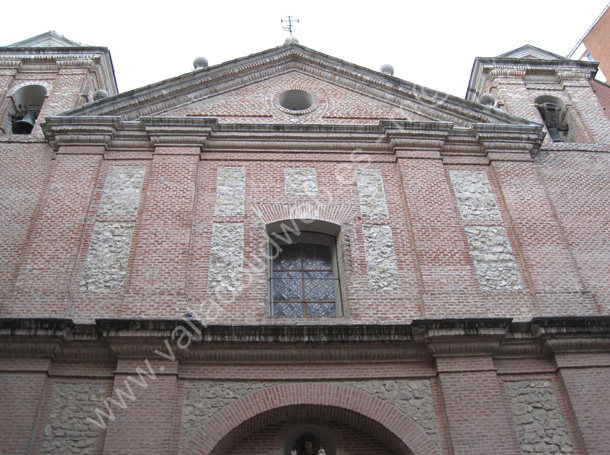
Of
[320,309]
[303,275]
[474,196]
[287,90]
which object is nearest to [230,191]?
[303,275]

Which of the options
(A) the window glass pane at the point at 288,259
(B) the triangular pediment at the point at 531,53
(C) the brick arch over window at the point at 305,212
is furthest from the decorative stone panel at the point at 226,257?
(B) the triangular pediment at the point at 531,53

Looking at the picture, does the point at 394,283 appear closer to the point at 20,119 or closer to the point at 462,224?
the point at 462,224

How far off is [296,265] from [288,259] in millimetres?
190

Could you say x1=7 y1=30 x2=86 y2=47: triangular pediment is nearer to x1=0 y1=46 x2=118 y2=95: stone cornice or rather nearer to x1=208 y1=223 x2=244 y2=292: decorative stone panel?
x1=0 y1=46 x2=118 y2=95: stone cornice

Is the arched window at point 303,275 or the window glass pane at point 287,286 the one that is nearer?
the arched window at point 303,275

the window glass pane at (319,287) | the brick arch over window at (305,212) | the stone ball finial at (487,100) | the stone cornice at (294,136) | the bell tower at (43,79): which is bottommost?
the window glass pane at (319,287)

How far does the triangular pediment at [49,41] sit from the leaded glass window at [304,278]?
8104 millimetres

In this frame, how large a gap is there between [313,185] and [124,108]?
431cm

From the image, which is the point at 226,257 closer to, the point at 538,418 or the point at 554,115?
the point at 538,418

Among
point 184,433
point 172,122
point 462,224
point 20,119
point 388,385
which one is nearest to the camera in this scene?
point 184,433

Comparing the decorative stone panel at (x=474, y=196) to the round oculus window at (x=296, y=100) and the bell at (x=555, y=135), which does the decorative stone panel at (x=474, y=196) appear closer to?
the bell at (x=555, y=135)

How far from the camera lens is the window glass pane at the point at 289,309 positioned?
931cm

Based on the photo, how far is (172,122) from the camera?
11242 mm

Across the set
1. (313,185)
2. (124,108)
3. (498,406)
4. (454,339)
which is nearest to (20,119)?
(124,108)
